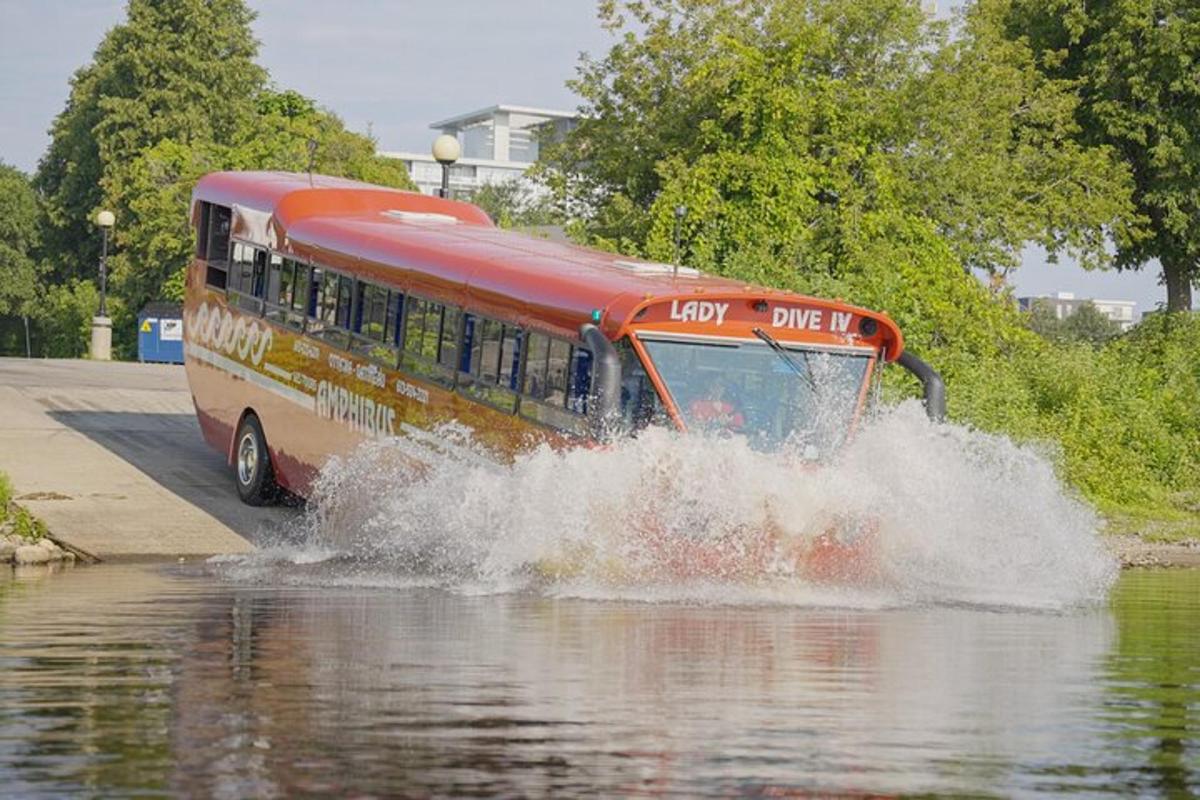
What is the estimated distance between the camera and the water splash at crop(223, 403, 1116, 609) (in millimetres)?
17266

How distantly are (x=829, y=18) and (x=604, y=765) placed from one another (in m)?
37.6

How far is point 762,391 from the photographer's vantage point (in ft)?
60.3

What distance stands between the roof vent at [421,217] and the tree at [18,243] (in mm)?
72151

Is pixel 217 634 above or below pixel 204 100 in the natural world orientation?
below

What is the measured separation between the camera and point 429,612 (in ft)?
50.4

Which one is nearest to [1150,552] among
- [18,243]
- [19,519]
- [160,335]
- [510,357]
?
[510,357]

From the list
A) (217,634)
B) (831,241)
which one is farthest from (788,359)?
(831,241)

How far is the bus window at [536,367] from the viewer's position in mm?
18656

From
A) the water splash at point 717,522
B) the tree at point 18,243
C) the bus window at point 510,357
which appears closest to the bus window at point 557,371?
the water splash at point 717,522

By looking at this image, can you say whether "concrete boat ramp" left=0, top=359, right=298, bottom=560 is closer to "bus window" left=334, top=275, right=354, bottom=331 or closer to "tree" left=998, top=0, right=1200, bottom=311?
"bus window" left=334, top=275, right=354, bottom=331

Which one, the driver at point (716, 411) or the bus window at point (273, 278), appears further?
the bus window at point (273, 278)

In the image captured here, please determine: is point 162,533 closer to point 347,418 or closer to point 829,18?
point 347,418

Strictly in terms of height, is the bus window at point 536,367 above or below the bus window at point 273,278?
below

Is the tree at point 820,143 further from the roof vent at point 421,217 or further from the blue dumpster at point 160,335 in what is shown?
the blue dumpster at point 160,335
